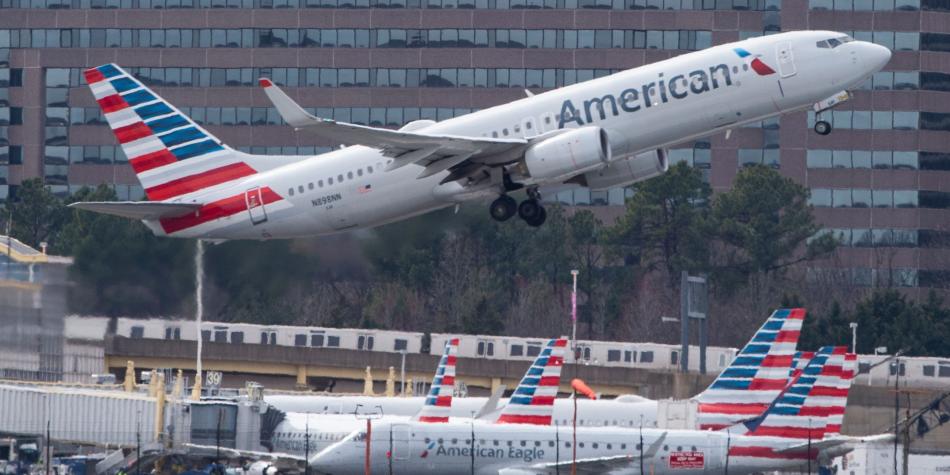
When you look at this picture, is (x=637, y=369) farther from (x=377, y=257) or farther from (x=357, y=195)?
(x=357, y=195)

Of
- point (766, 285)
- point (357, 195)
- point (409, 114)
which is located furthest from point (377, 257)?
point (409, 114)

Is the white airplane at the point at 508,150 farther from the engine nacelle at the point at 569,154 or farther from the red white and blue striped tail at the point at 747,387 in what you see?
the red white and blue striped tail at the point at 747,387

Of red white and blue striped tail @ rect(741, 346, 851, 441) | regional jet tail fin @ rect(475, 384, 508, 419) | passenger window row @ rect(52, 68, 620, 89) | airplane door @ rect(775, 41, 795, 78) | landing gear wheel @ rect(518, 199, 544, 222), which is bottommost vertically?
regional jet tail fin @ rect(475, 384, 508, 419)

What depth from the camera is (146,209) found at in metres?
61.8

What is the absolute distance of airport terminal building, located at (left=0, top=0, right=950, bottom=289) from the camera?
15125 cm

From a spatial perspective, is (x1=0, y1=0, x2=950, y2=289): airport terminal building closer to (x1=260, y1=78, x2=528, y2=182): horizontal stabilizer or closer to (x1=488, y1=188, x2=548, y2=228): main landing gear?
(x1=488, y1=188, x2=548, y2=228): main landing gear

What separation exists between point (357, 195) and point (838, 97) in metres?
14.4

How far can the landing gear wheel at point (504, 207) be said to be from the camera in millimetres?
62256

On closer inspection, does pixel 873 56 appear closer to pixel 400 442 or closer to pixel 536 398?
pixel 536 398

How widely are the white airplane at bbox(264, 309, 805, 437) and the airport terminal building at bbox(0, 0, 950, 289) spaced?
8275 centimetres

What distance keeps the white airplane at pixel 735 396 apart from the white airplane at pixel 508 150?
20.0ft

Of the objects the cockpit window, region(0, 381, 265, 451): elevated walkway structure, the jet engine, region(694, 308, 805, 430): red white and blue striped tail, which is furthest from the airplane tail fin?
region(0, 381, 265, 451): elevated walkway structure

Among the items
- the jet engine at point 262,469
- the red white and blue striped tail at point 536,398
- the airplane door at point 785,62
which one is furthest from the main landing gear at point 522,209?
the jet engine at point 262,469

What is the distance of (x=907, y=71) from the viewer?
498ft
